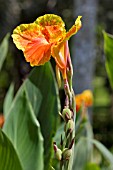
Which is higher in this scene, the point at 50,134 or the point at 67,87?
the point at 67,87

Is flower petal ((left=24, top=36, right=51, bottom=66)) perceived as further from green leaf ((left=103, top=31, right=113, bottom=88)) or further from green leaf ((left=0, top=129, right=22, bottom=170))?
green leaf ((left=103, top=31, right=113, bottom=88))

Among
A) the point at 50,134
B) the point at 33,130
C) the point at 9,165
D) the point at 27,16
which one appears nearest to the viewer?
the point at 9,165

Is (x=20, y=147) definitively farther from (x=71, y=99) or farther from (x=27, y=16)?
(x=27, y=16)

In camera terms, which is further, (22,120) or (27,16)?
(27,16)

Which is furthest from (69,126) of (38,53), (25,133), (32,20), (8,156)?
(32,20)

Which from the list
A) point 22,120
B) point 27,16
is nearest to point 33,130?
point 22,120

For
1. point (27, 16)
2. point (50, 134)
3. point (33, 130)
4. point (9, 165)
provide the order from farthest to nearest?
point (27, 16), point (50, 134), point (33, 130), point (9, 165)

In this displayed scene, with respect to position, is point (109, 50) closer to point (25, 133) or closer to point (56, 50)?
point (25, 133)

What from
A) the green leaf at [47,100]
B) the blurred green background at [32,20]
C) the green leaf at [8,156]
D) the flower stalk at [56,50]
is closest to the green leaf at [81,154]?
the green leaf at [47,100]

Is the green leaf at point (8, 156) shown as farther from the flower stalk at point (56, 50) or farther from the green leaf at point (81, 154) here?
the green leaf at point (81, 154)
